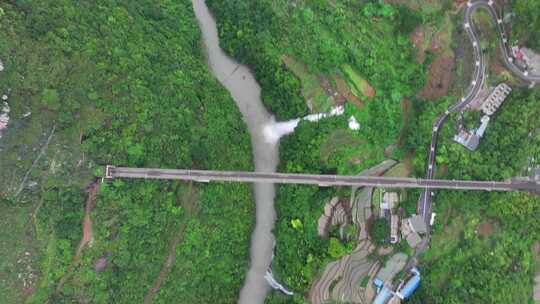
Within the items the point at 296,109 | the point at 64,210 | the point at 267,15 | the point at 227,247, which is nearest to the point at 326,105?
the point at 296,109

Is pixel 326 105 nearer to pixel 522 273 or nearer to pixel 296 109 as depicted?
pixel 296 109

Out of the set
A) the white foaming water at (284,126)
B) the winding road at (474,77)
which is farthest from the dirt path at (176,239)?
the winding road at (474,77)

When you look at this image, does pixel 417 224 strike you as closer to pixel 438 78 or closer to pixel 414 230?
pixel 414 230

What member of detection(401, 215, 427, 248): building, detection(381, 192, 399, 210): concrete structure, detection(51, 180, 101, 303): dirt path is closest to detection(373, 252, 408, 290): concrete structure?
detection(401, 215, 427, 248): building

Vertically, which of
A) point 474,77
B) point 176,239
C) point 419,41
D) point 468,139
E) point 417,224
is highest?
point 419,41

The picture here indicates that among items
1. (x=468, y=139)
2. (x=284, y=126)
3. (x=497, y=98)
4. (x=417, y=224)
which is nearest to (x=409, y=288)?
(x=417, y=224)

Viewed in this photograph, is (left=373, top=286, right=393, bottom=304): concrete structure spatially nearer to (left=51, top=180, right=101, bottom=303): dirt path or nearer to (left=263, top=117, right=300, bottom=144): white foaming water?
(left=263, top=117, right=300, bottom=144): white foaming water
